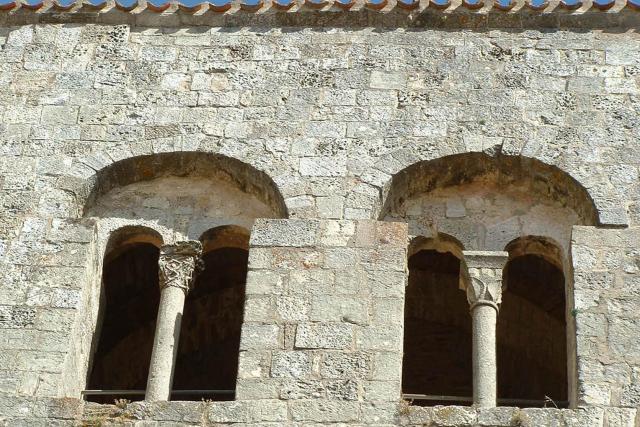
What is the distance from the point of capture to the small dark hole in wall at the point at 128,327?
581 inches

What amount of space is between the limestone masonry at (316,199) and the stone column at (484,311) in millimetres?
19

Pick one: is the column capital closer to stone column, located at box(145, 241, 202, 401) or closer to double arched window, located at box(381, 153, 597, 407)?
double arched window, located at box(381, 153, 597, 407)

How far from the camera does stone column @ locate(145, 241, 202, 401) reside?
12.1m

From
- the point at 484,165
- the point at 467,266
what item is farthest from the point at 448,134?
the point at 467,266

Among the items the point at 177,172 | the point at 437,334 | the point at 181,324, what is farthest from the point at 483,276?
the point at 437,334

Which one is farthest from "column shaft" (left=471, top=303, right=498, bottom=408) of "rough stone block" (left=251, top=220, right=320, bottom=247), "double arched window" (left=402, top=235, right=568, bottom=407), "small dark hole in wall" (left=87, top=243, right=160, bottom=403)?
"small dark hole in wall" (left=87, top=243, right=160, bottom=403)

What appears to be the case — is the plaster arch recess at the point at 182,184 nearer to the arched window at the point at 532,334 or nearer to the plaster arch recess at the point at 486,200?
the plaster arch recess at the point at 486,200

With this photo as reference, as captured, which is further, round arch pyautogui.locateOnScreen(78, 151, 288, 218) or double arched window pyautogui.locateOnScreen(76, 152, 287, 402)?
round arch pyautogui.locateOnScreen(78, 151, 288, 218)

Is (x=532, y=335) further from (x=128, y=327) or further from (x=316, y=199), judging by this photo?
(x=128, y=327)

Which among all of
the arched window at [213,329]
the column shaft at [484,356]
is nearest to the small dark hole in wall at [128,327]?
the arched window at [213,329]

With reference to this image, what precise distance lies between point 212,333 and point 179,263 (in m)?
3.18

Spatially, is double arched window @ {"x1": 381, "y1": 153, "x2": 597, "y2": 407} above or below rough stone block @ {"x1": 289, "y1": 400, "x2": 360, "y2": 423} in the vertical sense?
above

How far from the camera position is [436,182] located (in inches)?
525

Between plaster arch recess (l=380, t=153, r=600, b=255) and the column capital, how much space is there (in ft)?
0.66
